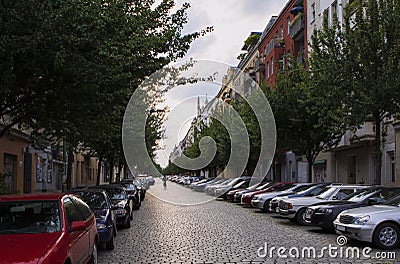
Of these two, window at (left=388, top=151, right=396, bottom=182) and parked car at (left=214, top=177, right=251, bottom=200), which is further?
parked car at (left=214, top=177, right=251, bottom=200)

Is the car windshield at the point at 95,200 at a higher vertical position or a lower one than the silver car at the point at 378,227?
higher

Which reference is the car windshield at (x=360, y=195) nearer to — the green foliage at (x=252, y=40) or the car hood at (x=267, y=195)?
the car hood at (x=267, y=195)

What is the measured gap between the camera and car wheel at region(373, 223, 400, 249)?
1202 centimetres

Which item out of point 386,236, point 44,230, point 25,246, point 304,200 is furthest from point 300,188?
point 25,246

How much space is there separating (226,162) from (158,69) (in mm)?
36614

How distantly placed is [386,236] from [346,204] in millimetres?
3140

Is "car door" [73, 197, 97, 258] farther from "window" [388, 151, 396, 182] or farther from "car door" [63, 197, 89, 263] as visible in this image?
"window" [388, 151, 396, 182]

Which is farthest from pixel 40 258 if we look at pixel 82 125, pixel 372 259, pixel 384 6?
pixel 384 6

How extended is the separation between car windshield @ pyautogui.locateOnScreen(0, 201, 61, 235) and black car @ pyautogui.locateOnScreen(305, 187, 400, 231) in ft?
29.4

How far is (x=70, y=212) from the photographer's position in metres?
8.47

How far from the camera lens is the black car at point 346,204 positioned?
14.8 m

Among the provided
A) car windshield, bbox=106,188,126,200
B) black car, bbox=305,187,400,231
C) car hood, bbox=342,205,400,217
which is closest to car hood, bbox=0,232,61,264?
car hood, bbox=342,205,400,217

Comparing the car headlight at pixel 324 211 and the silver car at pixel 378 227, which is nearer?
the silver car at pixel 378 227

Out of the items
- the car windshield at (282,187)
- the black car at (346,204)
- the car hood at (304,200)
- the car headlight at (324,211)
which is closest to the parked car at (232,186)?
the car windshield at (282,187)
